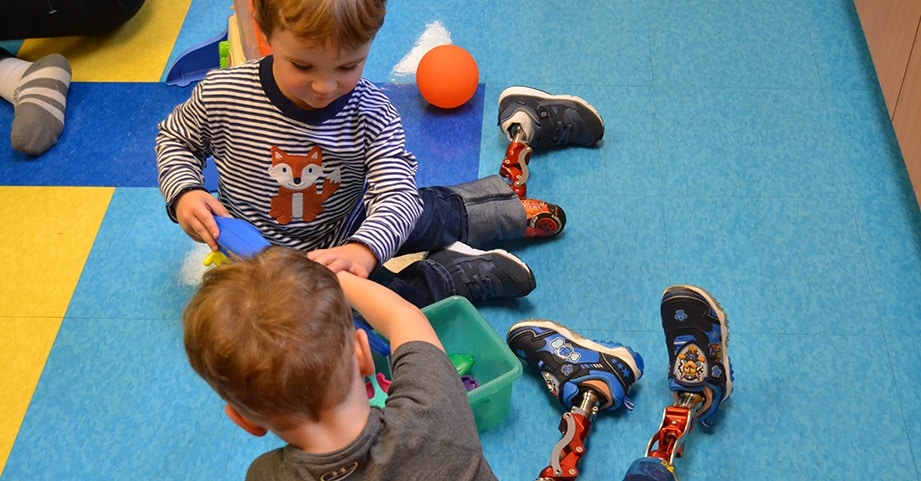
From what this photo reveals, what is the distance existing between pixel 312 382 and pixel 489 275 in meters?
0.78

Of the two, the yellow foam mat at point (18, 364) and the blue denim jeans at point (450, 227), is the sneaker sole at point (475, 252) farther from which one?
the yellow foam mat at point (18, 364)

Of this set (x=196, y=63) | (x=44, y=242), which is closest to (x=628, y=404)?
(x=44, y=242)

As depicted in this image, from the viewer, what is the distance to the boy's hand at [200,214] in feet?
3.94

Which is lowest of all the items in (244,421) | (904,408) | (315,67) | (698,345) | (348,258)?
(904,408)

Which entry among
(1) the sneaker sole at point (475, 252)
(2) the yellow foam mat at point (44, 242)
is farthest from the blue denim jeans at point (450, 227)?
(2) the yellow foam mat at point (44, 242)

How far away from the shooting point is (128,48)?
2.09 meters

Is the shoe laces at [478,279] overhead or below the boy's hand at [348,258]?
below

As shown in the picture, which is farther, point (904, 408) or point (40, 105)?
point (40, 105)

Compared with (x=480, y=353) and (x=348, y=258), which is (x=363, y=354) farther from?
(x=480, y=353)

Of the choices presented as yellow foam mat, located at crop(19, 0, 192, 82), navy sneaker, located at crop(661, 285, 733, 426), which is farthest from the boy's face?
yellow foam mat, located at crop(19, 0, 192, 82)

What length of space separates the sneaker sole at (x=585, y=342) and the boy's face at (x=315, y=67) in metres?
0.49

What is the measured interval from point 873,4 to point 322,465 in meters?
1.63

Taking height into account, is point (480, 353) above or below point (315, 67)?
below

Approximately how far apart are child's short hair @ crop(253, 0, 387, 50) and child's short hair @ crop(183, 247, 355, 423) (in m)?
0.36
